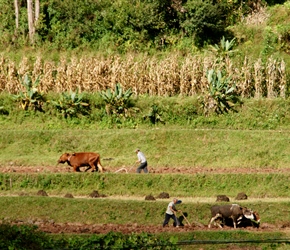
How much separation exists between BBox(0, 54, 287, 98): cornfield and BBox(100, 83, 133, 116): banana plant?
5.09ft

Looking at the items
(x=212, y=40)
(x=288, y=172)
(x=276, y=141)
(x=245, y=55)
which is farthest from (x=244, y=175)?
(x=212, y=40)

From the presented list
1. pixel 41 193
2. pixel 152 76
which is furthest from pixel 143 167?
pixel 152 76

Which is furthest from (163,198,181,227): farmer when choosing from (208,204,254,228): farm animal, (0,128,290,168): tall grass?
(0,128,290,168): tall grass

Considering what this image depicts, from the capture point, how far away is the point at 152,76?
35031 millimetres

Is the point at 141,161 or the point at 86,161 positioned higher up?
the point at 141,161

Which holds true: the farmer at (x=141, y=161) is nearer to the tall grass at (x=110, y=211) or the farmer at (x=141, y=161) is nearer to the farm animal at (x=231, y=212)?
the tall grass at (x=110, y=211)

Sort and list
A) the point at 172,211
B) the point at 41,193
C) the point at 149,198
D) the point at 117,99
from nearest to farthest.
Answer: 1. the point at 172,211
2. the point at 149,198
3. the point at 41,193
4. the point at 117,99

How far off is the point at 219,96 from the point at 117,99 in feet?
13.5

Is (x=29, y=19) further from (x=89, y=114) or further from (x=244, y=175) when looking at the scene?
(x=244, y=175)

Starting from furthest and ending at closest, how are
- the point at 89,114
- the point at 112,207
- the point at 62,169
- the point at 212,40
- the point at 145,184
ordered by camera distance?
the point at 212,40 → the point at 89,114 → the point at 62,169 → the point at 145,184 → the point at 112,207

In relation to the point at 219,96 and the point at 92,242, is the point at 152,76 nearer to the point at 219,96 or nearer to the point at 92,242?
the point at 219,96

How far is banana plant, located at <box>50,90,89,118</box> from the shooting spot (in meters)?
33.3

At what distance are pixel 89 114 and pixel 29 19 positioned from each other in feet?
27.6

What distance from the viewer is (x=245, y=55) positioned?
37.5m
